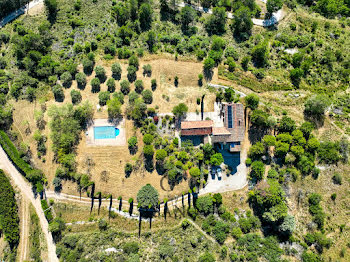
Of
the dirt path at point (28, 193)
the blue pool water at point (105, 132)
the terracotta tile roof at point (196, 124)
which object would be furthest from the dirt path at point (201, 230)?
the dirt path at point (28, 193)

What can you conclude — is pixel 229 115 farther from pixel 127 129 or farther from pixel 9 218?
pixel 9 218

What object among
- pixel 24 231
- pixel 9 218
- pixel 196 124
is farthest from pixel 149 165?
pixel 9 218

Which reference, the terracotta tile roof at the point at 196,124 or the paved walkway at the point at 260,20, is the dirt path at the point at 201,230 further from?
the paved walkway at the point at 260,20

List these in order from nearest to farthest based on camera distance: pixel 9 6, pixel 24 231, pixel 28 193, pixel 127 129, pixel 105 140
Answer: pixel 24 231 < pixel 28 193 < pixel 105 140 < pixel 127 129 < pixel 9 6

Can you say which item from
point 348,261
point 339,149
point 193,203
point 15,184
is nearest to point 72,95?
point 15,184

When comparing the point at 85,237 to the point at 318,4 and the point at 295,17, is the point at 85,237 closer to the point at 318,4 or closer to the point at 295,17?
the point at 295,17

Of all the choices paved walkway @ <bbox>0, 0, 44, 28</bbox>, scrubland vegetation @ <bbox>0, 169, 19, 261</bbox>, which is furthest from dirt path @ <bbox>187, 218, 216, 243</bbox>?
paved walkway @ <bbox>0, 0, 44, 28</bbox>
